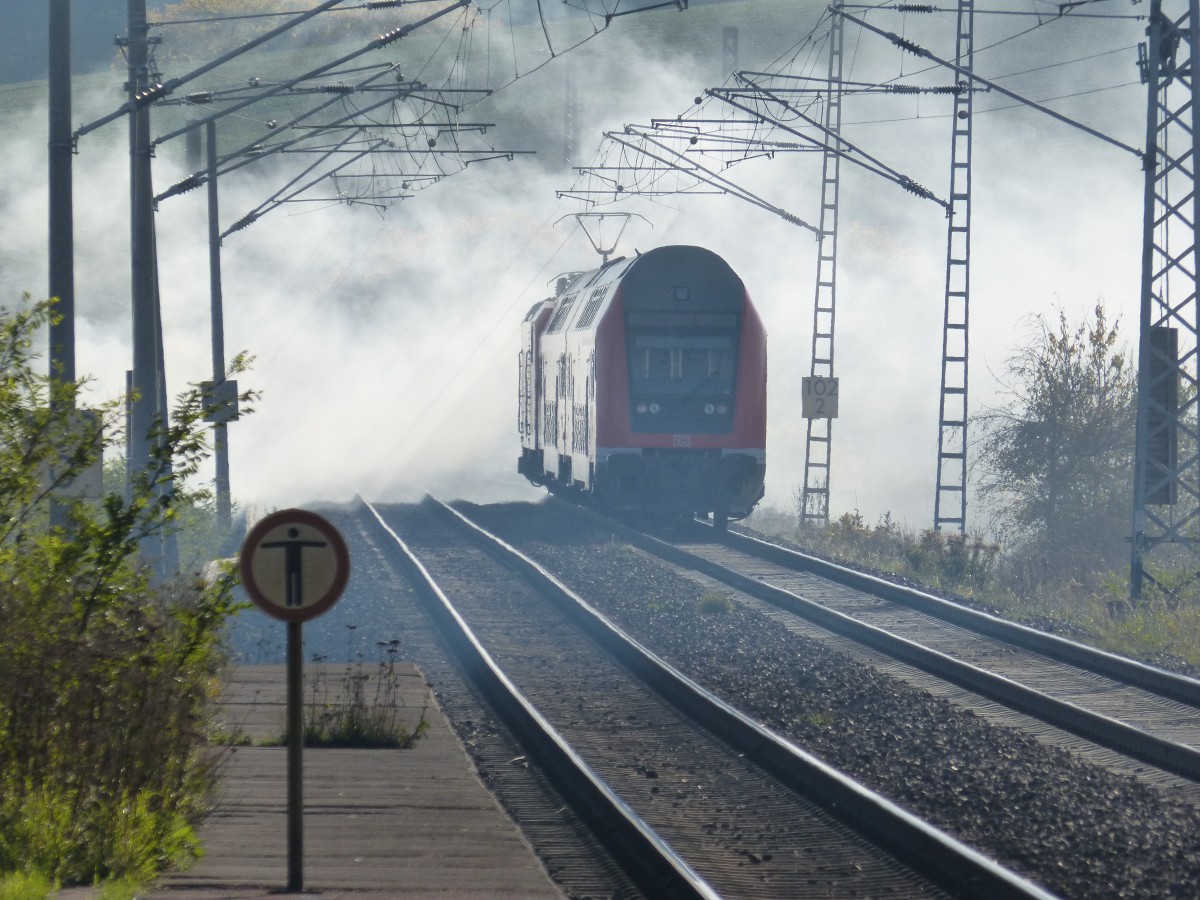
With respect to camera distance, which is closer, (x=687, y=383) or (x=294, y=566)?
(x=294, y=566)

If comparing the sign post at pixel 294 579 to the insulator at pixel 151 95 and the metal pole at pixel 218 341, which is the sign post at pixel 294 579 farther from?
the metal pole at pixel 218 341

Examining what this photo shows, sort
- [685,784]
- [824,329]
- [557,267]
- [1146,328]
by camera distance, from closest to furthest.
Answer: [685,784] → [1146,328] → [824,329] → [557,267]

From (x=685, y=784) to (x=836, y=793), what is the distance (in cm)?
106

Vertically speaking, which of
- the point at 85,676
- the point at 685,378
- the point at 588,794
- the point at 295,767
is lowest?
the point at 588,794

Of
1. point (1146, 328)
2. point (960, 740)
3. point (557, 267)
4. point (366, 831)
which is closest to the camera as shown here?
point (366, 831)

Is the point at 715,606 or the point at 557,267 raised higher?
the point at 557,267

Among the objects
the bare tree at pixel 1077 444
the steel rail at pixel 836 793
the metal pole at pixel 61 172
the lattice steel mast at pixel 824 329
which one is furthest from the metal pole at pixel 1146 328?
the metal pole at pixel 61 172

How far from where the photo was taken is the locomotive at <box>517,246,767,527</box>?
24375mm

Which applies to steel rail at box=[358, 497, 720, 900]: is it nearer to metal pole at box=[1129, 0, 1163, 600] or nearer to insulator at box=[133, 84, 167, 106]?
insulator at box=[133, 84, 167, 106]

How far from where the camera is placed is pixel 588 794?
9.25 metres

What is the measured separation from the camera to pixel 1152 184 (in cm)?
1764

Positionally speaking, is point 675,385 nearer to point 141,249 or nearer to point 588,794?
point 141,249

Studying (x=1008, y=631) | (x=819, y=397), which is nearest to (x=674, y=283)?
(x=819, y=397)

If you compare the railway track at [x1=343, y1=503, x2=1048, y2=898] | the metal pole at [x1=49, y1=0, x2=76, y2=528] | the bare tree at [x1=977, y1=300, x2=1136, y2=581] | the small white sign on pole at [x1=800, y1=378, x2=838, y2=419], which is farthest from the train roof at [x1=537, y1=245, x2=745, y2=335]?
the metal pole at [x1=49, y1=0, x2=76, y2=528]
